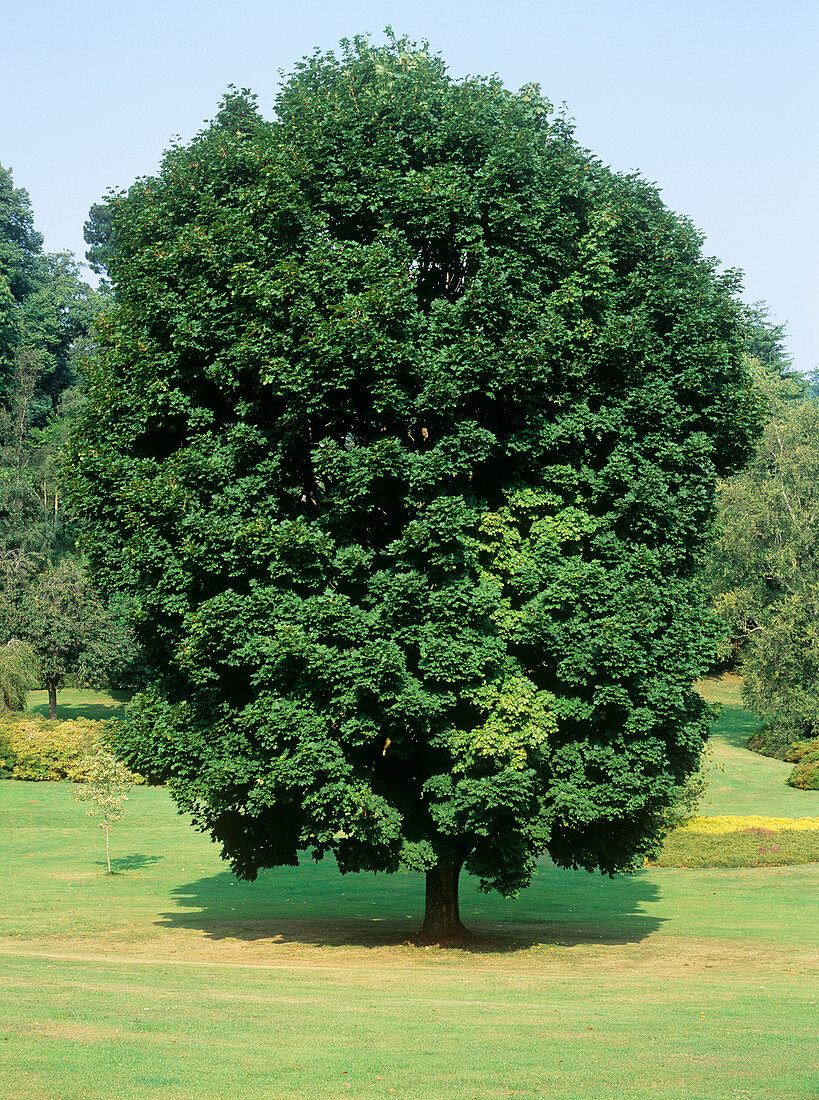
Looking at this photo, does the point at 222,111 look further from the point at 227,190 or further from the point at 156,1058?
the point at 156,1058

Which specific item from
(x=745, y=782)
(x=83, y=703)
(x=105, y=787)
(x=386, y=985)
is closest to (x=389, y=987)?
(x=386, y=985)

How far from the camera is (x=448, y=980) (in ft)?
62.1

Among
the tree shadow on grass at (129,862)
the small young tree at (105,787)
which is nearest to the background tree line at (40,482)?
the small young tree at (105,787)

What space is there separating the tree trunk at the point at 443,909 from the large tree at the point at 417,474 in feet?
7.00

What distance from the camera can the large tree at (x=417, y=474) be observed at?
1883cm

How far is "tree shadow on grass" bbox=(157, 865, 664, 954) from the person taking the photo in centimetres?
2517

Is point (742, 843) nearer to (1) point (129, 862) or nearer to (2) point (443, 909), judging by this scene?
(2) point (443, 909)

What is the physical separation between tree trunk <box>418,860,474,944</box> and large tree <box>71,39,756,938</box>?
2.13 m

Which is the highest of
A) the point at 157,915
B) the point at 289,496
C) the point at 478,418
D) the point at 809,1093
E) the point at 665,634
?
the point at 478,418

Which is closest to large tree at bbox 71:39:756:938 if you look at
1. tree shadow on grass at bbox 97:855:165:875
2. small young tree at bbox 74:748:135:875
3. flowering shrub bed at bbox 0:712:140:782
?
small young tree at bbox 74:748:135:875

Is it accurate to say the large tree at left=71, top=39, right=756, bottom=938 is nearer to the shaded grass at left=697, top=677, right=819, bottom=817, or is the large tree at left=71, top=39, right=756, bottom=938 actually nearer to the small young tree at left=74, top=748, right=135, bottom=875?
the small young tree at left=74, top=748, right=135, bottom=875

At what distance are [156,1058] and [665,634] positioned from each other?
1276 cm

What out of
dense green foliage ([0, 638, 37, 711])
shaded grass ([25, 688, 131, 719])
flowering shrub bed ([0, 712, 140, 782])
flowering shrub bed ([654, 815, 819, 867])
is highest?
dense green foliage ([0, 638, 37, 711])

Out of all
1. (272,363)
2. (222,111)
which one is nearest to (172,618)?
(272,363)
